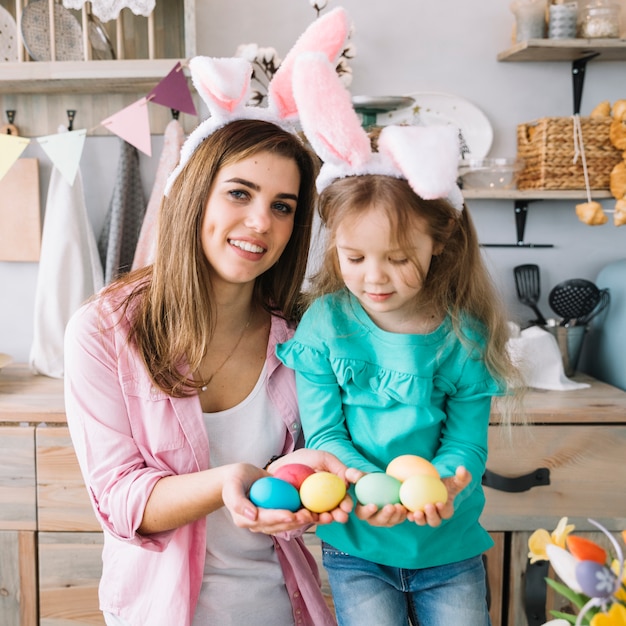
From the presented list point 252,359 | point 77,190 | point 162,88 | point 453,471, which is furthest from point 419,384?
point 77,190

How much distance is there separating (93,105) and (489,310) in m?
1.57

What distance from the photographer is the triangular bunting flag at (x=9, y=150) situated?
6.27 feet

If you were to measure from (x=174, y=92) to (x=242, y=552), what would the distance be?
4.11 ft

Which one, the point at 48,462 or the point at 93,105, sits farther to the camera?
the point at 93,105

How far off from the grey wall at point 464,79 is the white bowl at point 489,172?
148 mm

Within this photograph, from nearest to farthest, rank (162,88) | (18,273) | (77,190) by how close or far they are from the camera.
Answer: (162,88) → (77,190) → (18,273)

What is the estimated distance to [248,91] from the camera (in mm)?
1229

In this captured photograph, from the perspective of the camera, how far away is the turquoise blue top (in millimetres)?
1161

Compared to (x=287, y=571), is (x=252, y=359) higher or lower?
higher

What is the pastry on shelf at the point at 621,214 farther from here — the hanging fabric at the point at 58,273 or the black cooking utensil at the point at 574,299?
the hanging fabric at the point at 58,273

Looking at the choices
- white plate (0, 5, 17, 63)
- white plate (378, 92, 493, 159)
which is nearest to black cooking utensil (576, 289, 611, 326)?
white plate (378, 92, 493, 159)

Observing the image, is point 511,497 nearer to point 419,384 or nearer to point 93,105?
point 419,384

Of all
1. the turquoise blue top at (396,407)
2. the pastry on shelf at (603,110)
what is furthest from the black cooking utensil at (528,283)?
the turquoise blue top at (396,407)

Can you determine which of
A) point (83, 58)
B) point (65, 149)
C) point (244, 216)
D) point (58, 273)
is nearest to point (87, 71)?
point (83, 58)
